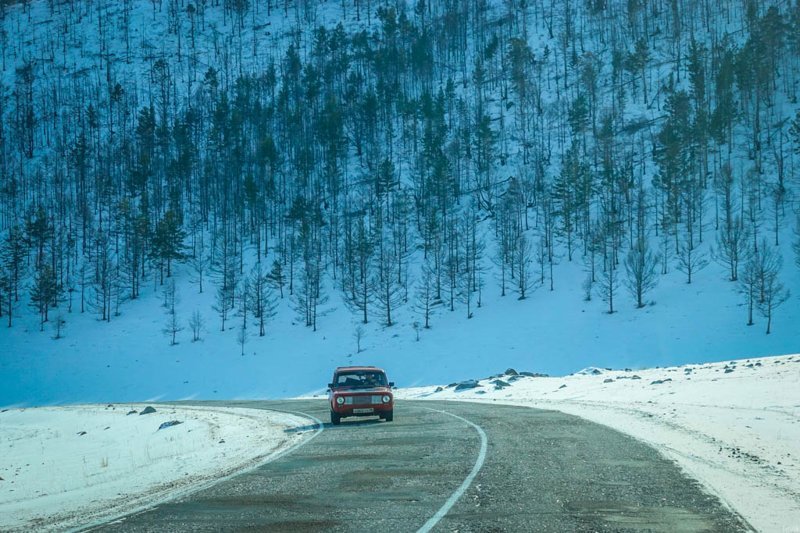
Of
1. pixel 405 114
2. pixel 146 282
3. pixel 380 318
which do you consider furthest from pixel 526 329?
pixel 405 114

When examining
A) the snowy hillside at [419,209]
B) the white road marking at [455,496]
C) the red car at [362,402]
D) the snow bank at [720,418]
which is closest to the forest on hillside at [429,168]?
the snowy hillside at [419,209]

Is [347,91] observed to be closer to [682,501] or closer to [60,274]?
[60,274]

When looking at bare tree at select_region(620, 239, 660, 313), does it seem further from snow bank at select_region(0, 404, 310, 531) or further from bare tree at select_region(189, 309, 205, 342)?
snow bank at select_region(0, 404, 310, 531)

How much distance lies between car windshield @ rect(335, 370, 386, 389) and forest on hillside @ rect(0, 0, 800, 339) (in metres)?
55.0

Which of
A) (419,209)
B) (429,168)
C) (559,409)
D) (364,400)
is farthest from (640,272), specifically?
(364,400)

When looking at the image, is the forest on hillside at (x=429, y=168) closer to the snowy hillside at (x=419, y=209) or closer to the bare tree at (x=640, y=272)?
the bare tree at (x=640, y=272)

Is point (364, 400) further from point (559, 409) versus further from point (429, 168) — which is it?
point (429, 168)

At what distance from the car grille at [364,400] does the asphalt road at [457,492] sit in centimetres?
542

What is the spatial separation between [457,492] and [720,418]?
13.2 metres

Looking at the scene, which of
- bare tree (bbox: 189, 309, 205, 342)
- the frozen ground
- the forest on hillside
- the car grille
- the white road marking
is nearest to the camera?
the white road marking

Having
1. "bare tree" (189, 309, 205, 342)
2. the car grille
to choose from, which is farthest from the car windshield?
"bare tree" (189, 309, 205, 342)

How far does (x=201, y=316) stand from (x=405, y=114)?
66.3 metres

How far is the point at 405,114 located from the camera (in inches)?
5310

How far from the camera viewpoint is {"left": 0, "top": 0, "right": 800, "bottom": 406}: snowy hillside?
73.1 meters
